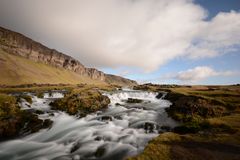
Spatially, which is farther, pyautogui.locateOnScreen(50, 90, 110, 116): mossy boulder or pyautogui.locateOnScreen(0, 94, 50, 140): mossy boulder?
pyautogui.locateOnScreen(50, 90, 110, 116): mossy boulder

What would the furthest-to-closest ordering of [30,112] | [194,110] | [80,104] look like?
[80,104] < [30,112] < [194,110]

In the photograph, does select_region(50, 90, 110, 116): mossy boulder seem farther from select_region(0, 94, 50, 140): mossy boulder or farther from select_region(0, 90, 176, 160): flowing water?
select_region(0, 94, 50, 140): mossy boulder

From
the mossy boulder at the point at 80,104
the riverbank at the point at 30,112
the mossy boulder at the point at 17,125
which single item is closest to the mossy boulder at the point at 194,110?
the mossy boulder at the point at 80,104

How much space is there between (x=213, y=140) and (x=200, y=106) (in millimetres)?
15164

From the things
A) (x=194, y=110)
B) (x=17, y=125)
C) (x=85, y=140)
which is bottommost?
(x=85, y=140)

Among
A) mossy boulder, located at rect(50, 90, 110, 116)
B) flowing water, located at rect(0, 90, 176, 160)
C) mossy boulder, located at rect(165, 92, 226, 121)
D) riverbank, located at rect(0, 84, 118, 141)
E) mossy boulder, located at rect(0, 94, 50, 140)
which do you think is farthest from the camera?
mossy boulder, located at rect(50, 90, 110, 116)

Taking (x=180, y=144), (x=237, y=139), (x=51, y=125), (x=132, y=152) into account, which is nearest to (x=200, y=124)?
(x=237, y=139)

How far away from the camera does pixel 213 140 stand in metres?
19.1

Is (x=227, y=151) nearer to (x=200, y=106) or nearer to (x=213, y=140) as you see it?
(x=213, y=140)

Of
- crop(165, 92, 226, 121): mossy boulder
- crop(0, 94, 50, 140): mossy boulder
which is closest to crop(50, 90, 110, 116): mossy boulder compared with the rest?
crop(0, 94, 50, 140): mossy boulder

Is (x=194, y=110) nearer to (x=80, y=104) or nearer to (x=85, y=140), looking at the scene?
(x=85, y=140)

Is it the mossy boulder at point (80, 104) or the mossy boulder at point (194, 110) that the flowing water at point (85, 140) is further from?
the mossy boulder at point (80, 104)

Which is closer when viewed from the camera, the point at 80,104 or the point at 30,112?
the point at 30,112

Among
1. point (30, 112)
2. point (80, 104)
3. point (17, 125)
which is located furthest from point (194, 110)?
point (30, 112)
